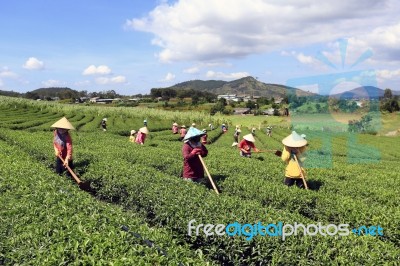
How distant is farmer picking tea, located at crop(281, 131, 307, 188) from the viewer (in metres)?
9.30

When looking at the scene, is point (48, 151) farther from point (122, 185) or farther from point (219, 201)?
point (219, 201)

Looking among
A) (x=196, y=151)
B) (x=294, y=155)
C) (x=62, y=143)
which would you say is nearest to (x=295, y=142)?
(x=294, y=155)

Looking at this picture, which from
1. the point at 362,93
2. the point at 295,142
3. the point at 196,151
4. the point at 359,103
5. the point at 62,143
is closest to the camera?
the point at 362,93

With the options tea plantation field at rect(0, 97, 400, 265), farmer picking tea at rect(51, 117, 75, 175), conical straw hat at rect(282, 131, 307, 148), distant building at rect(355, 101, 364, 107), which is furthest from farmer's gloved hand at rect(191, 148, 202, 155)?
farmer picking tea at rect(51, 117, 75, 175)

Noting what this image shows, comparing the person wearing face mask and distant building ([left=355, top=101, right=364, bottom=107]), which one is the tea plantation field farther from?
distant building ([left=355, top=101, right=364, bottom=107])

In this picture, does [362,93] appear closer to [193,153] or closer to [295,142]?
[295,142]

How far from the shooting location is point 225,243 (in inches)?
236

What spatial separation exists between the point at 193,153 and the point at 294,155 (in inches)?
100

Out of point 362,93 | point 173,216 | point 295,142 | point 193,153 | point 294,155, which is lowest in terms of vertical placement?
point 173,216

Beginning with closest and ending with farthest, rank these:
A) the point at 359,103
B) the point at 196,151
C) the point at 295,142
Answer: the point at 359,103 → the point at 196,151 → the point at 295,142

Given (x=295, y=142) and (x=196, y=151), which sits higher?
(x=295, y=142)

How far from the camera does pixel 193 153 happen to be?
29.8ft

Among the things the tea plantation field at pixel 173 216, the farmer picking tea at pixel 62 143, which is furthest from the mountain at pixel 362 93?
the farmer picking tea at pixel 62 143

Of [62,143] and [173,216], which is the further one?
[62,143]
